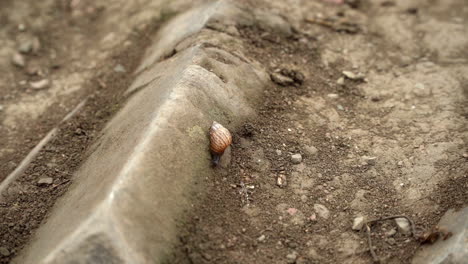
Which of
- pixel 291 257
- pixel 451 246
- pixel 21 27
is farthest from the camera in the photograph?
pixel 21 27

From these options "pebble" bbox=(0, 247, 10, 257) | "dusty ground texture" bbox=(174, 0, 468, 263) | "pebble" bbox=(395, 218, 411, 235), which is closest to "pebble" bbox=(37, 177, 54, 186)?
"pebble" bbox=(0, 247, 10, 257)

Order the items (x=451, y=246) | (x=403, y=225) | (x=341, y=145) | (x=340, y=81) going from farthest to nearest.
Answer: (x=340, y=81) → (x=341, y=145) → (x=403, y=225) → (x=451, y=246)

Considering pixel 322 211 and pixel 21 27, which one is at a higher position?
pixel 21 27

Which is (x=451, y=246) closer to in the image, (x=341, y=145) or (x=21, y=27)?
(x=341, y=145)

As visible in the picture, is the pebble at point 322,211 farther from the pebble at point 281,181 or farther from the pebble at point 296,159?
the pebble at point 296,159

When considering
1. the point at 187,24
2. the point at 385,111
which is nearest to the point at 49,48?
the point at 187,24

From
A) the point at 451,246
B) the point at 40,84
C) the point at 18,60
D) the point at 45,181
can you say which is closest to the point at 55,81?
the point at 40,84

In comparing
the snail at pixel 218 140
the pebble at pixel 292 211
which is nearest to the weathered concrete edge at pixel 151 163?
the snail at pixel 218 140

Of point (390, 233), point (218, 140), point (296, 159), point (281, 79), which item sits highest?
point (218, 140)

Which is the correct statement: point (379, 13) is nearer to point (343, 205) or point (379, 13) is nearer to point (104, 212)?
point (343, 205)
